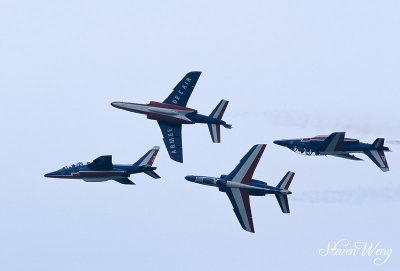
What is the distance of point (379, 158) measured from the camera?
199 metres

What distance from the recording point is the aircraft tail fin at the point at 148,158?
19762cm

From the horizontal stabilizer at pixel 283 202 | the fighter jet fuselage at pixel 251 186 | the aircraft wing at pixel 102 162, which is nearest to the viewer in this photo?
the fighter jet fuselage at pixel 251 186

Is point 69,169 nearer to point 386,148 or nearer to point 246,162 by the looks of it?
point 246,162

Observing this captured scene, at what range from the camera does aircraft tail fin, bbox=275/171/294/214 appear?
19050 cm

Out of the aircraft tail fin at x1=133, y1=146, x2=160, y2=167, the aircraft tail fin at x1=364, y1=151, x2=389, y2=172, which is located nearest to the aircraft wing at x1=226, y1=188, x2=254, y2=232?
the aircraft tail fin at x1=133, y1=146, x2=160, y2=167

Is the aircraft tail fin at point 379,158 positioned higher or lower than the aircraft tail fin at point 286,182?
higher

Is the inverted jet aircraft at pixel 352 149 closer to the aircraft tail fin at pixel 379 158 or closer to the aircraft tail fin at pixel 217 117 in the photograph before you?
the aircraft tail fin at pixel 379 158

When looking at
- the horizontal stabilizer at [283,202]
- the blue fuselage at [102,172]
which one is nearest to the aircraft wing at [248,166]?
the horizontal stabilizer at [283,202]

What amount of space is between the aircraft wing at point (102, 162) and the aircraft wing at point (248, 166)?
1649 cm

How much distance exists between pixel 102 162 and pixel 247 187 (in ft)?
64.1

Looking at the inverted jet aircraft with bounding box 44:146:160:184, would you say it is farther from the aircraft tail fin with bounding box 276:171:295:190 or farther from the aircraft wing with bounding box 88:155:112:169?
the aircraft tail fin with bounding box 276:171:295:190

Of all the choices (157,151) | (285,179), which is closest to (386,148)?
(285,179)

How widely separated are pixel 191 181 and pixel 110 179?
10.8 meters

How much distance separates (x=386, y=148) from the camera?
200 metres
